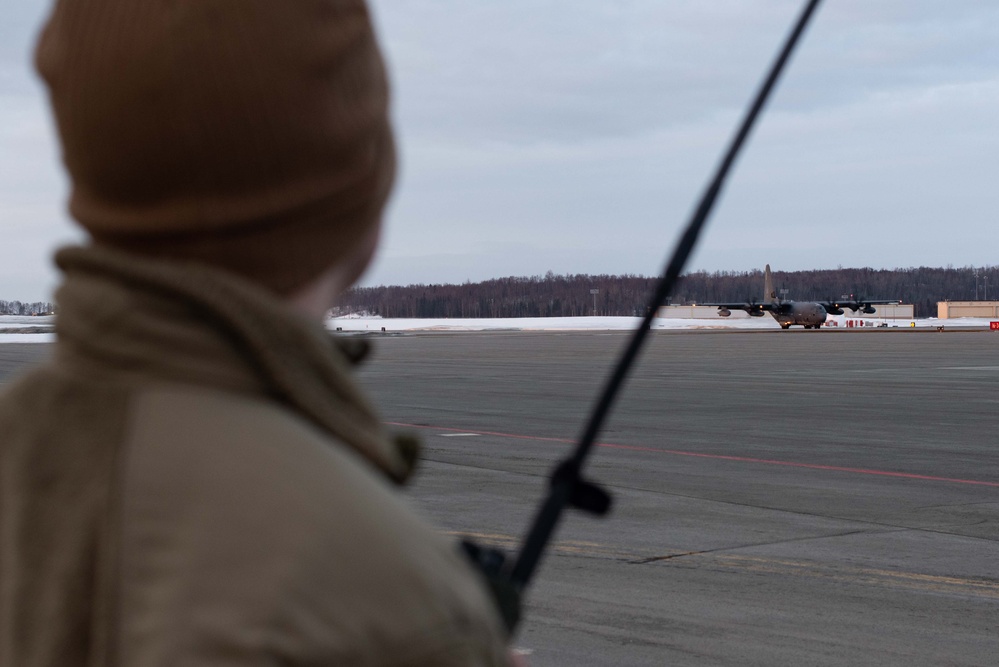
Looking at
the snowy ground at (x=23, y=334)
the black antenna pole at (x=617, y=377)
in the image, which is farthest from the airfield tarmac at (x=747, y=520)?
the snowy ground at (x=23, y=334)

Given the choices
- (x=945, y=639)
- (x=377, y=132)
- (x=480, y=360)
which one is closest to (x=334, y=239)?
(x=377, y=132)

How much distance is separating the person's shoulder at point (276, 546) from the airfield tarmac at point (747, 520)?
454 centimetres

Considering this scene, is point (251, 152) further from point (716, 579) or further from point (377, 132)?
point (716, 579)

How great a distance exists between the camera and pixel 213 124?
102 cm

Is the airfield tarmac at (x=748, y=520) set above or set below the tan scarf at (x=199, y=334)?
below

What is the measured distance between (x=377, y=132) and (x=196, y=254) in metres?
0.22

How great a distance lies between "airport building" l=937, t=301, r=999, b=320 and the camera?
146500 mm

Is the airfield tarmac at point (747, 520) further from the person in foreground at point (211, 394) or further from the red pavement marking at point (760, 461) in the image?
the person in foreground at point (211, 394)

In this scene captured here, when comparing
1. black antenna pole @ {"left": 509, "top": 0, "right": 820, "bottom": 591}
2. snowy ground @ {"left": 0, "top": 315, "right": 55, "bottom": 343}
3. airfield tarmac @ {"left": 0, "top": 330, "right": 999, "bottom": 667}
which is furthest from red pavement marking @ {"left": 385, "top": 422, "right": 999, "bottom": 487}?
snowy ground @ {"left": 0, "top": 315, "right": 55, "bottom": 343}

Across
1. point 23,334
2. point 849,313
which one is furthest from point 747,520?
point 849,313

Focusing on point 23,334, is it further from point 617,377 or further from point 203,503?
point 203,503

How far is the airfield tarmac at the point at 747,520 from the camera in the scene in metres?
→ 5.73

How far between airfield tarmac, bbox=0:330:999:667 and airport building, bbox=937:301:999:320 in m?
134

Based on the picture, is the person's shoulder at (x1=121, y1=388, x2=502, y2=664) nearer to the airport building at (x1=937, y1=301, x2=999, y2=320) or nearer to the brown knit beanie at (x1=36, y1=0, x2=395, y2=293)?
the brown knit beanie at (x1=36, y1=0, x2=395, y2=293)
